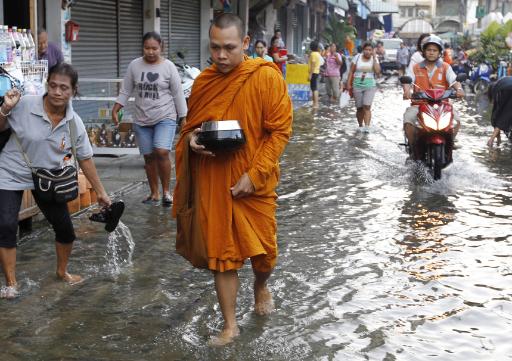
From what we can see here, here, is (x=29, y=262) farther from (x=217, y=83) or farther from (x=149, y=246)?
(x=217, y=83)

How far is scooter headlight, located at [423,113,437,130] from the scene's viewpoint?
9.47 metres

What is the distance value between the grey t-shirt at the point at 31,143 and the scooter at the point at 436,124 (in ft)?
17.1

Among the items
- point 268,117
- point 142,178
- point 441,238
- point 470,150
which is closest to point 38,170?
point 268,117

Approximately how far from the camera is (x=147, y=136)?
26.0ft

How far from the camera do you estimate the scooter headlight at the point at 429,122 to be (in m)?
9.47

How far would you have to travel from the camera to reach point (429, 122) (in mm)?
9484

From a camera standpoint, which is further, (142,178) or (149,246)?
(142,178)

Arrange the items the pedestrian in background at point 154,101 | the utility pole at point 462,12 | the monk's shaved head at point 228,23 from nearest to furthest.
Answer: the monk's shaved head at point 228,23 < the pedestrian in background at point 154,101 < the utility pole at point 462,12

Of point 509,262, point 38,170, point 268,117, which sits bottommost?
point 509,262

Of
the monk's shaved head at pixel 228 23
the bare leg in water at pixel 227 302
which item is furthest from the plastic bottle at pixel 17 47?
the bare leg in water at pixel 227 302

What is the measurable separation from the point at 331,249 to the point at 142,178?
358 centimetres

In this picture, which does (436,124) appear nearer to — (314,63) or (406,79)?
(406,79)

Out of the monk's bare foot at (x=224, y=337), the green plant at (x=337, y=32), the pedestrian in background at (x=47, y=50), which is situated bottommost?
the monk's bare foot at (x=224, y=337)

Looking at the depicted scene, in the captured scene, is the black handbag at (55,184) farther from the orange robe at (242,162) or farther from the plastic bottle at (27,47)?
the plastic bottle at (27,47)
